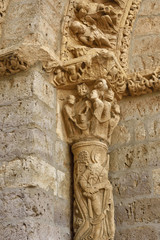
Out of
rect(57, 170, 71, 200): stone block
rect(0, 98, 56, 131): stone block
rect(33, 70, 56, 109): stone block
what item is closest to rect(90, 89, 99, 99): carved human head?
rect(33, 70, 56, 109): stone block

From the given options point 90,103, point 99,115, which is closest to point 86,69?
point 90,103

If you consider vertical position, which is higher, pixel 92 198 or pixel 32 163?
pixel 32 163

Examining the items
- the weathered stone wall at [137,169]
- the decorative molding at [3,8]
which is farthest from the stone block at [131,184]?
the decorative molding at [3,8]

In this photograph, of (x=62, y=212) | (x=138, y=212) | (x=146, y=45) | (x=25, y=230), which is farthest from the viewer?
(x=146, y=45)

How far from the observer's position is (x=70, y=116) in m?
3.11

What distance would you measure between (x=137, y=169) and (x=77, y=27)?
4.14ft

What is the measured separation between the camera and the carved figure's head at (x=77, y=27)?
3.27m

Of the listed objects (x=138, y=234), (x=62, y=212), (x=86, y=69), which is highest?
(x=86, y=69)

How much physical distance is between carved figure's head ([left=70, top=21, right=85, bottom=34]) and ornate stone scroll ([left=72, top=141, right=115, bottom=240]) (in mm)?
945

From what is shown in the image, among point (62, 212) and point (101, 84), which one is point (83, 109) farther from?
point (62, 212)

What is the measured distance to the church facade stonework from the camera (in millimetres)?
2682

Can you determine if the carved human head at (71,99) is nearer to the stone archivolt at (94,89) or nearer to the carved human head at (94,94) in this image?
the stone archivolt at (94,89)

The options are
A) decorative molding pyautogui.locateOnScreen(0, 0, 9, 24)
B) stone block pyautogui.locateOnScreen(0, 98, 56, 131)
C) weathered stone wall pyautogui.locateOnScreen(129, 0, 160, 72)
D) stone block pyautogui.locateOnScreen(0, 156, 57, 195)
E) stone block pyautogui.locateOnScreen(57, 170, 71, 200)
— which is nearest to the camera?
stone block pyautogui.locateOnScreen(0, 156, 57, 195)

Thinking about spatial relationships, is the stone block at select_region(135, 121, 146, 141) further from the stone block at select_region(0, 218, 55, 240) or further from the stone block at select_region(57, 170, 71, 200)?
the stone block at select_region(0, 218, 55, 240)
